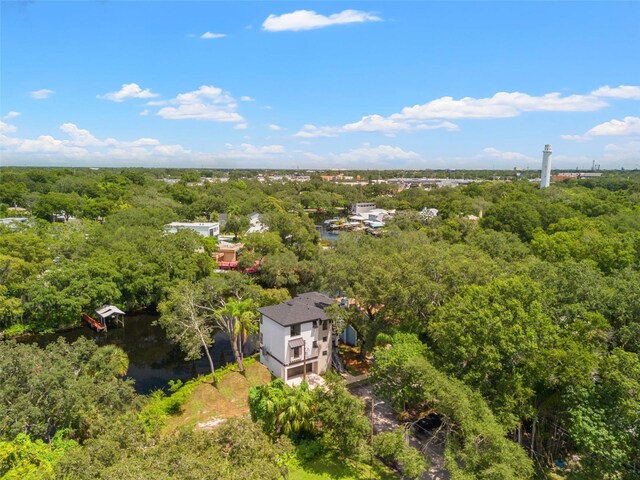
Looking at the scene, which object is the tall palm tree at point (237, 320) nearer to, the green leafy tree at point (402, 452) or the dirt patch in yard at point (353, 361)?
the dirt patch in yard at point (353, 361)

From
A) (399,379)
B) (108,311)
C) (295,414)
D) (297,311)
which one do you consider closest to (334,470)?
(295,414)

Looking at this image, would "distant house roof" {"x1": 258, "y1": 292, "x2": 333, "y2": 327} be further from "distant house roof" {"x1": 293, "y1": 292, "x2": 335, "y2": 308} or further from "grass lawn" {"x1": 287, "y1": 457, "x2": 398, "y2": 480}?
"grass lawn" {"x1": 287, "y1": 457, "x2": 398, "y2": 480}

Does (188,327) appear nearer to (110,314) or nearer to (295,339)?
(295,339)

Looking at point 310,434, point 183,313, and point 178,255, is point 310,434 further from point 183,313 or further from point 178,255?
point 178,255

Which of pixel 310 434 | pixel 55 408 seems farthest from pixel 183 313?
pixel 310 434

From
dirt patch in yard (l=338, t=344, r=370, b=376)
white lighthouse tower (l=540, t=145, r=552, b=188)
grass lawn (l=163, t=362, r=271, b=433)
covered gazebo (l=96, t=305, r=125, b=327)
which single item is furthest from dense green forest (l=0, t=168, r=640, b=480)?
white lighthouse tower (l=540, t=145, r=552, b=188)

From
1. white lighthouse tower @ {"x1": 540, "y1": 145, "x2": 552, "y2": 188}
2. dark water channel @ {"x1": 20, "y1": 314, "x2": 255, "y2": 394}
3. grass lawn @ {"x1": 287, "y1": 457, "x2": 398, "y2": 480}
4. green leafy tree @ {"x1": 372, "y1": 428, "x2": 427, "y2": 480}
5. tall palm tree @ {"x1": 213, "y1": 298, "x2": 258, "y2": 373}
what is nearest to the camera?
green leafy tree @ {"x1": 372, "y1": 428, "x2": 427, "y2": 480}
